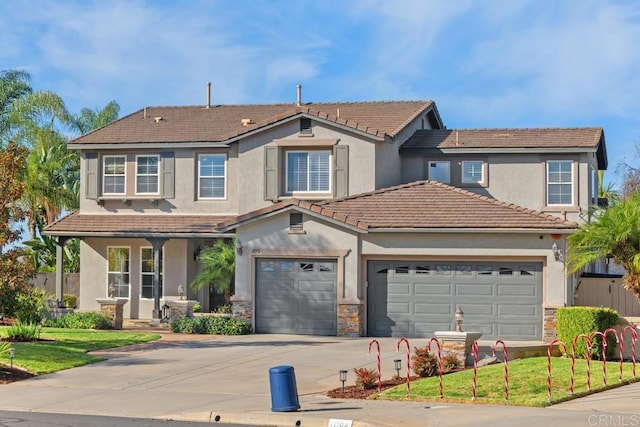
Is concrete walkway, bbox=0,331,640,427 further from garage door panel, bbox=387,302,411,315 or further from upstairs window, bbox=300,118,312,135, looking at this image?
upstairs window, bbox=300,118,312,135

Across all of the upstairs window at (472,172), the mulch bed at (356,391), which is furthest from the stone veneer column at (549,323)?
the mulch bed at (356,391)

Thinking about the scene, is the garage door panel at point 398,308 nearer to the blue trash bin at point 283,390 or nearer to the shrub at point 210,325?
the shrub at point 210,325

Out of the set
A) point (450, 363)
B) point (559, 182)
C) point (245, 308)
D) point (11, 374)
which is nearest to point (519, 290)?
point (559, 182)

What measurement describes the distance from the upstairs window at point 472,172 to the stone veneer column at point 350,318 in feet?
22.8

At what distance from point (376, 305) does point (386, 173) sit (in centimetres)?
529

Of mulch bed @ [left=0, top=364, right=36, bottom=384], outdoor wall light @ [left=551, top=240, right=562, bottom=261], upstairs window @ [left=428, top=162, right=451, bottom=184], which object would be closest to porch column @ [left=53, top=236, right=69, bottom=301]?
upstairs window @ [left=428, top=162, right=451, bottom=184]

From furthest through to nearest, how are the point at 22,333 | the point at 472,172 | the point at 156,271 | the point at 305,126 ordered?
1. the point at 156,271
2. the point at 472,172
3. the point at 305,126
4. the point at 22,333

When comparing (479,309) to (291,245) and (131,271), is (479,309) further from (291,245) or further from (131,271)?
(131,271)

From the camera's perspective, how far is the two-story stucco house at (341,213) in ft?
90.4

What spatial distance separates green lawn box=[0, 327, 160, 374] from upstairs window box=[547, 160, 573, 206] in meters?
13.1

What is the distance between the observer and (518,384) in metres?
18.1

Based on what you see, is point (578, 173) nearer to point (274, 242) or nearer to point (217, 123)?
point (274, 242)

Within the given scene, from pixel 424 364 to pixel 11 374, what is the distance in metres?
8.56

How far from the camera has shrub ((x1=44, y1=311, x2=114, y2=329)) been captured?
3088 cm
